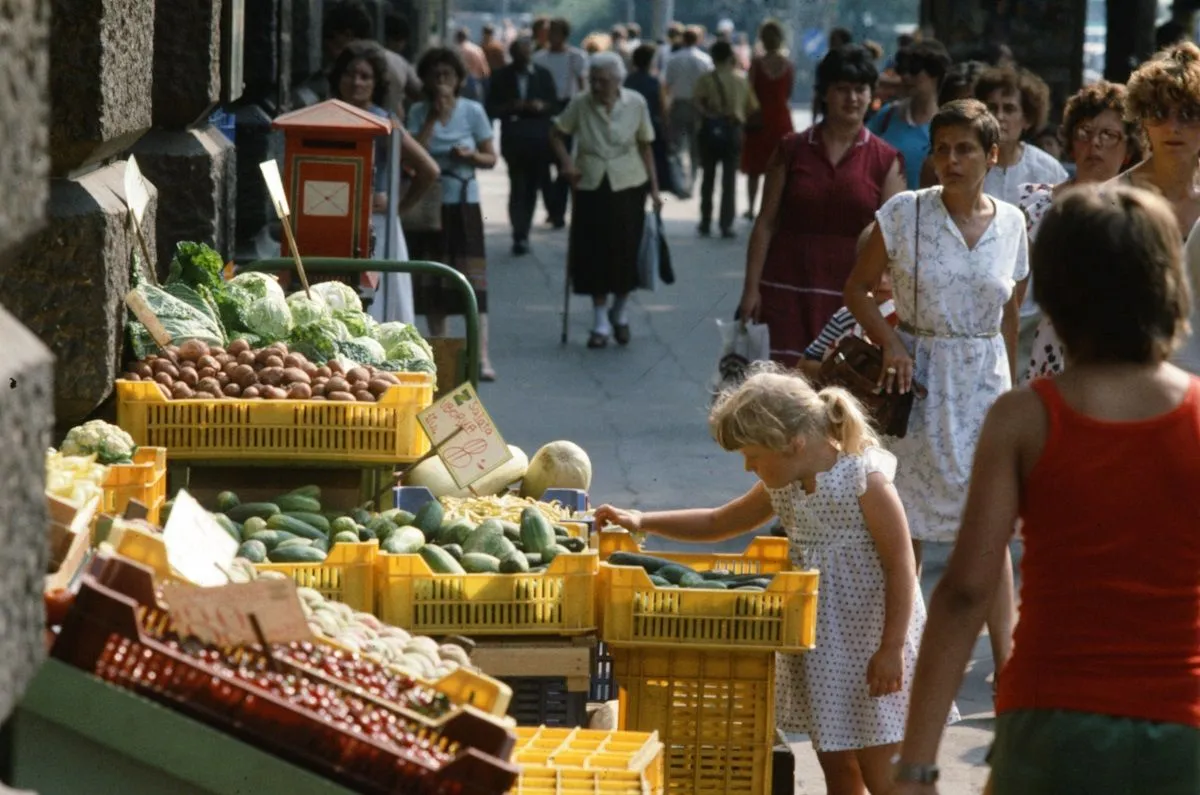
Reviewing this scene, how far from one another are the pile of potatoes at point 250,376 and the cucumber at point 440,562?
642 mm

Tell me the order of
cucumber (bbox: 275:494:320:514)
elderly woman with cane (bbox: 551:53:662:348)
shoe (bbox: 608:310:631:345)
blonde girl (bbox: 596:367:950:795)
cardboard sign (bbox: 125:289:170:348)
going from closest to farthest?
blonde girl (bbox: 596:367:950:795) → cucumber (bbox: 275:494:320:514) → cardboard sign (bbox: 125:289:170:348) → elderly woman with cane (bbox: 551:53:662:348) → shoe (bbox: 608:310:631:345)

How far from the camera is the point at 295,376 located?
196 inches

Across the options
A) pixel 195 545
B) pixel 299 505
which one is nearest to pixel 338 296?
pixel 299 505

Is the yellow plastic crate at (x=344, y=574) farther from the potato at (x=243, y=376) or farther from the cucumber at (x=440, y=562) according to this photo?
the potato at (x=243, y=376)

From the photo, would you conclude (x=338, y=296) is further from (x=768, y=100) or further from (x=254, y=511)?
(x=768, y=100)

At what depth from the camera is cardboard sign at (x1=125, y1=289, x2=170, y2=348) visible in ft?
16.3

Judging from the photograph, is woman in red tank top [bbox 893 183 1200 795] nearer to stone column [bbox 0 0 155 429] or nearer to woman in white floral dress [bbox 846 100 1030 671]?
stone column [bbox 0 0 155 429]

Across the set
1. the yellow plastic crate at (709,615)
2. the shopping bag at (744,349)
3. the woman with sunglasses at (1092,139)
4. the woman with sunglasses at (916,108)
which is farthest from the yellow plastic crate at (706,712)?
the woman with sunglasses at (916,108)

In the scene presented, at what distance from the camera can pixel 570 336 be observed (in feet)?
45.9

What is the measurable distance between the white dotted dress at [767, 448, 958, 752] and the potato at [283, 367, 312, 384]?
123cm

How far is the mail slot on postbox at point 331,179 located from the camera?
7.50m

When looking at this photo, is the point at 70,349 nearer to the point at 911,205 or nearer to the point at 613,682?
the point at 613,682

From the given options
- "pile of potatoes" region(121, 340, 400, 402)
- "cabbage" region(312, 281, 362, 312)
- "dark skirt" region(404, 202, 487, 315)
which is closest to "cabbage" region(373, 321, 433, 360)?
"cabbage" region(312, 281, 362, 312)

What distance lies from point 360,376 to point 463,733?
2277 millimetres
